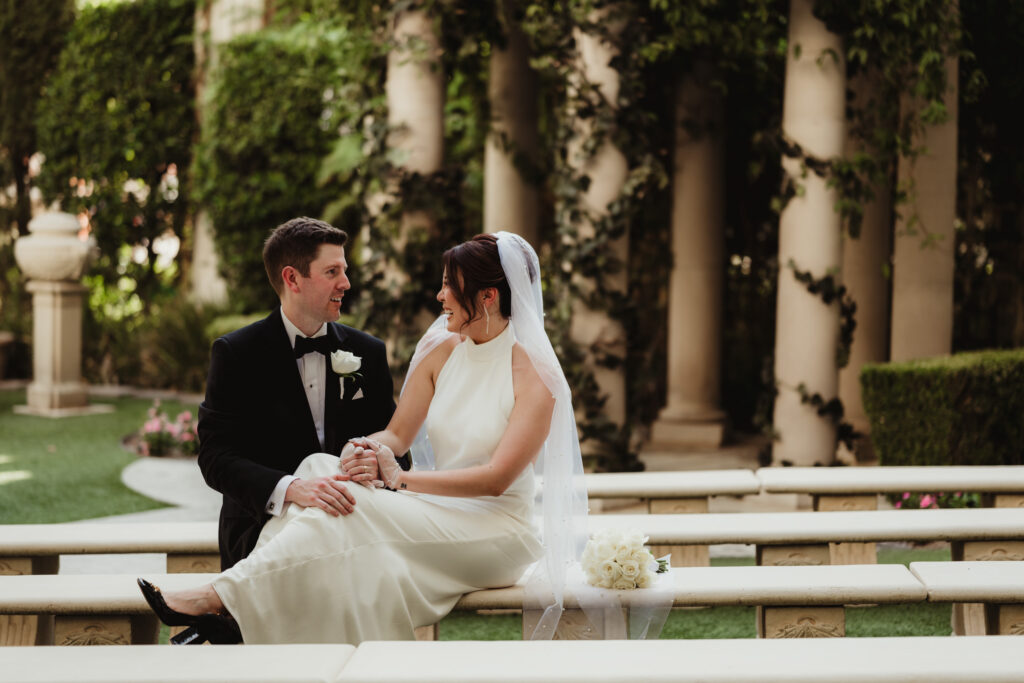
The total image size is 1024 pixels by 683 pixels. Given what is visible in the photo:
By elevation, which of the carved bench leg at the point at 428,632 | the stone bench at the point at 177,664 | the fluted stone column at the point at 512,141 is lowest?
the carved bench leg at the point at 428,632

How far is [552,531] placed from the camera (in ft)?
12.7

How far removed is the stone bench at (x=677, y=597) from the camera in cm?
354

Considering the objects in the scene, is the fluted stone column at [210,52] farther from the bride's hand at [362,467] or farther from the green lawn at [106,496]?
the bride's hand at [362,467]

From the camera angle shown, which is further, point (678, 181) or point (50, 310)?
point (50, 310)

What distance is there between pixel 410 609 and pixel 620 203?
166 inches

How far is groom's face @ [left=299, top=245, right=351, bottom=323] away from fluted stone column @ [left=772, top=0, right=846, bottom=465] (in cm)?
433

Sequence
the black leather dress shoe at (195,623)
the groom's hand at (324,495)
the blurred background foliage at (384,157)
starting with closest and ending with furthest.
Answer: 1. the black leather dress shoe at (195,623)
2. the groom's hand at (324,495)
3. the blurred background foliage at (384,157)

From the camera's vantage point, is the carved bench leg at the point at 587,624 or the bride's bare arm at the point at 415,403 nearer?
the carved bench leg at the point at 587,624

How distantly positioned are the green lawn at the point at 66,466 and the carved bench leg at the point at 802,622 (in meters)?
5.32

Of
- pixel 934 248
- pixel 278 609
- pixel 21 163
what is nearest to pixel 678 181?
pixel 934 248

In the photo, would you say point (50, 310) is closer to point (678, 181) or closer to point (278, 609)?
point (678, 181)

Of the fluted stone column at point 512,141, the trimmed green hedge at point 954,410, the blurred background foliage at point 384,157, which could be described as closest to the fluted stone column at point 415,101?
the blurred background foliage at point 384,157

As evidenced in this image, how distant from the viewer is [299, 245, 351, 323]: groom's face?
3.93 m

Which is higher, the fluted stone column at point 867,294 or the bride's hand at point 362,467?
the fluted stone column at point 867,294
